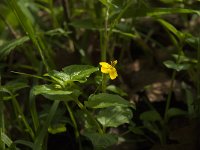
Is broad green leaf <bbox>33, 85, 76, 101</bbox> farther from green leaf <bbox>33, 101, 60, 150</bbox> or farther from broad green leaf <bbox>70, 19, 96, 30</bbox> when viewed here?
broad green leaf <bbox>70, 19, 96, 30</bbox>

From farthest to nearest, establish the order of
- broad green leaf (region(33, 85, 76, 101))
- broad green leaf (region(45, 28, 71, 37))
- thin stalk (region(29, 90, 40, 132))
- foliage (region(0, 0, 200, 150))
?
broad green leaf (region(45, 28, 71, 37)) < thin stalk (region(29, 90, 40, 132)) < foliage (region(0, 0, 200, 150)) < broad green leaf (region(33, 85, 76, 101))

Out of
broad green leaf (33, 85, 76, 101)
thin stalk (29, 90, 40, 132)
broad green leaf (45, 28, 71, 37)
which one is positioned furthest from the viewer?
broad green leaf (45, 28, 71, 37)

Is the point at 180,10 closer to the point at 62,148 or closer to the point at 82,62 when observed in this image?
the point at 82,62

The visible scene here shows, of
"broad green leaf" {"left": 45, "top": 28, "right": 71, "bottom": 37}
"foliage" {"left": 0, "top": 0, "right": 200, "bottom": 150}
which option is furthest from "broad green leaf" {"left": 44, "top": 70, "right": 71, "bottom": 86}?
"broad green leaf" {"left": 45, "top": 28, "right": 71, "bottom": 37}

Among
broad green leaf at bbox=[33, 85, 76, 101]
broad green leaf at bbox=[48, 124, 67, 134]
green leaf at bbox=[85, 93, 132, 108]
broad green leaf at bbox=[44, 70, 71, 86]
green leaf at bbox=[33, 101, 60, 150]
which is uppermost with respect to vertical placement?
broad green leaf at bbox=[44, 70, 71, 86]

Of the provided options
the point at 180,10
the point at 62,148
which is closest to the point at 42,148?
the point at 62,148

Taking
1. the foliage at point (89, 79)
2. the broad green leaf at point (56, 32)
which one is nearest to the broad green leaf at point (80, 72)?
the foliage at point (89, 79)

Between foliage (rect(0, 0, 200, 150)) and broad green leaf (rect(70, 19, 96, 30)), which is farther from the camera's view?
broad green leaf (rect(70, 19, 96, 30))

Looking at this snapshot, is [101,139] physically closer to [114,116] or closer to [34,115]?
[114,116]
